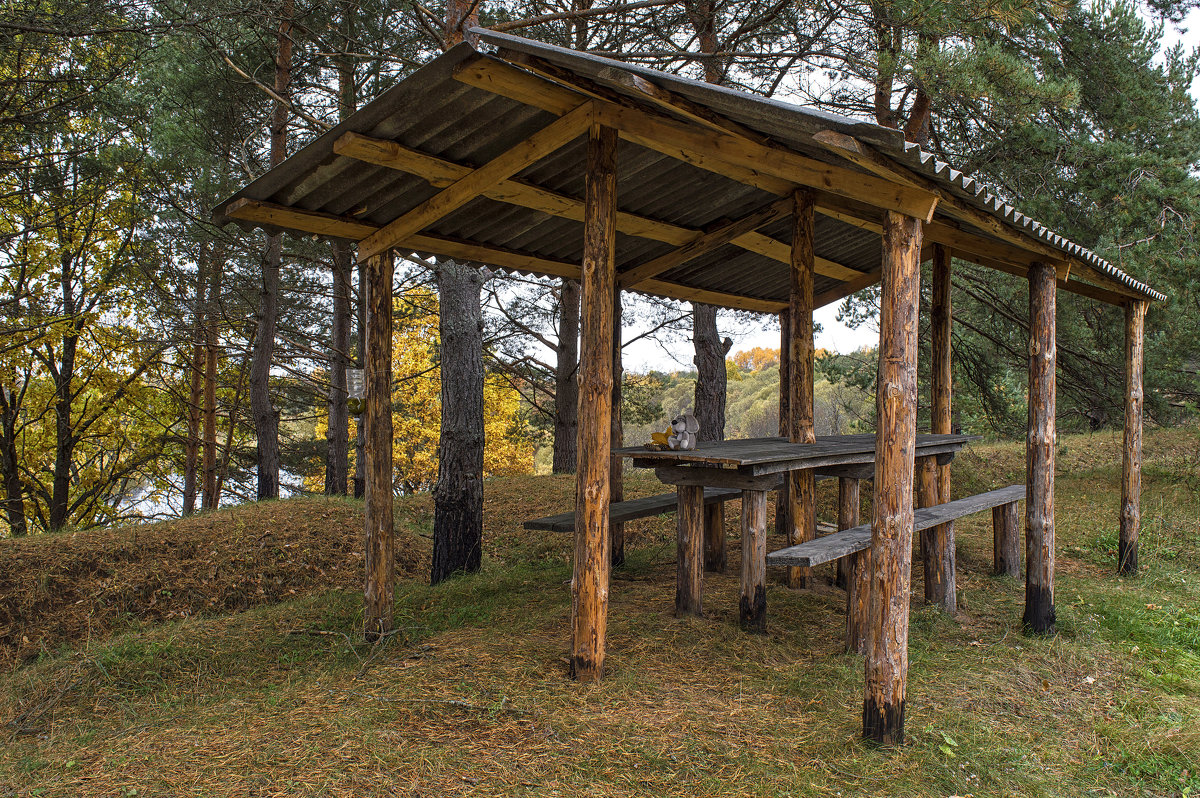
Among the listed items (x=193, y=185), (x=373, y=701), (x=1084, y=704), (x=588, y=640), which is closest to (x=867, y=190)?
(x=588, y=640)

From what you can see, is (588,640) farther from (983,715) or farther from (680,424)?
(983,715)

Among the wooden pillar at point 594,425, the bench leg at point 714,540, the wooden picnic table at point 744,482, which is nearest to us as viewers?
the wooden pillar at point 594,425

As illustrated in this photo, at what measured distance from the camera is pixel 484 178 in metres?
4.52

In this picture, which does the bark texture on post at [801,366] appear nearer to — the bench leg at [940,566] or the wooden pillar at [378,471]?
the bench leg at [940,566]

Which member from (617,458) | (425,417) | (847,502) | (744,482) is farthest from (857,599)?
(425,417)

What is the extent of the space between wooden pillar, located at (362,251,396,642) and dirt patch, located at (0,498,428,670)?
2.16 meters

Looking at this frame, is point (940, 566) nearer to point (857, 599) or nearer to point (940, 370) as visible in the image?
point (857, 599)

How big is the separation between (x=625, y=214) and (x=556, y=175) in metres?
0.86

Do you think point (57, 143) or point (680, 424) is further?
point (57, 143)

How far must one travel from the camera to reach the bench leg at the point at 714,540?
6.92 m

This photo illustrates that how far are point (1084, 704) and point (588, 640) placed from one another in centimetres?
287

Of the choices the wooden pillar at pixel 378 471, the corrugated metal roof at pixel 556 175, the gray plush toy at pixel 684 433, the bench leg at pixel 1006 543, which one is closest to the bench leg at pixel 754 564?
the gray plush toy at pixel 684 433

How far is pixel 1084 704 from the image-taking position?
4.10 meters

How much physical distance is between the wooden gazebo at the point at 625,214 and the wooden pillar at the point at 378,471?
16 mm
